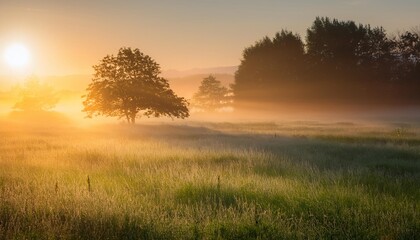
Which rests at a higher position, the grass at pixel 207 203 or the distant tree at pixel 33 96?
the distant tree at pixel 33 96

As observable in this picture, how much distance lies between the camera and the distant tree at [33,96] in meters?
77.6

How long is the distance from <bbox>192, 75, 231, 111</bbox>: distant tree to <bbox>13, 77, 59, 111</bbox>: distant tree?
35514mm

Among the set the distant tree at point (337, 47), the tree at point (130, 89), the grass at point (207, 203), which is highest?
the distant tree at point (337, 47)

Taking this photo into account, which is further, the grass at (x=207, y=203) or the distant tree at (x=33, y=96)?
the distant tree at (x=33, y=96)

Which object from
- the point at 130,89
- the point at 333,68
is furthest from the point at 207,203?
the point at 333,68

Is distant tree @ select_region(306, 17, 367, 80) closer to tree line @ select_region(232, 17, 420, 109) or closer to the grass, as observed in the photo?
tree line @ select_region(232, 17, 420, 109)

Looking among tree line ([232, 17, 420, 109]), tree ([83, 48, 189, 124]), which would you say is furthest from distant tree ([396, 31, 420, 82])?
tree ([83, 48, 189, 124])

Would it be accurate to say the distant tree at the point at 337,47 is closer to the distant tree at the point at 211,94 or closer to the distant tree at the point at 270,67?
the distant tree at the point at 270,67

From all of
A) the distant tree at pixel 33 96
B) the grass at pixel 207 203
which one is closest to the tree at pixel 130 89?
the grass at pixel 207 203

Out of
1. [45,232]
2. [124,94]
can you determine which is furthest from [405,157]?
[124,94]

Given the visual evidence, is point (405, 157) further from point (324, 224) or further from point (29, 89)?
point (29, 89)

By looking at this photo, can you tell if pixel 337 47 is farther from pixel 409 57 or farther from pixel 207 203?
pixel 207 203

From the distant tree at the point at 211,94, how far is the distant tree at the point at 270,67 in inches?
1058

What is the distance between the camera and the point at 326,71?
205 ft
